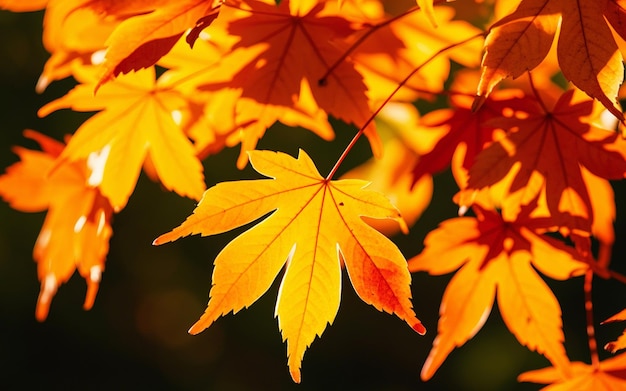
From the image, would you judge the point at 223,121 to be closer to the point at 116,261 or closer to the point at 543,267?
the point at 543,267

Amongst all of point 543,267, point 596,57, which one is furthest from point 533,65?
point 543,267

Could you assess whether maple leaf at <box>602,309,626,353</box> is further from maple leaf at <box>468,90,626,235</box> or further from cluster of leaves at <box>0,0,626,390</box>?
maple leaf at <box>468,90,626,235</box>

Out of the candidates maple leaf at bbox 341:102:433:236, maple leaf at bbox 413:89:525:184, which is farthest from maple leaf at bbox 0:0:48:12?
maple leaf at bbox 341:102:433:236

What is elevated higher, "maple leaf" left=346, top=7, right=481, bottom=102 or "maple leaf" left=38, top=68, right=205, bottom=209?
"maple leaf" left=346, top=7, right=481, bottom=102

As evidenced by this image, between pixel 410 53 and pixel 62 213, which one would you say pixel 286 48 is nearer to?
pixel 410 53

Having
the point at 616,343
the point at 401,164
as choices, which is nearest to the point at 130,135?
the point at 401,164
